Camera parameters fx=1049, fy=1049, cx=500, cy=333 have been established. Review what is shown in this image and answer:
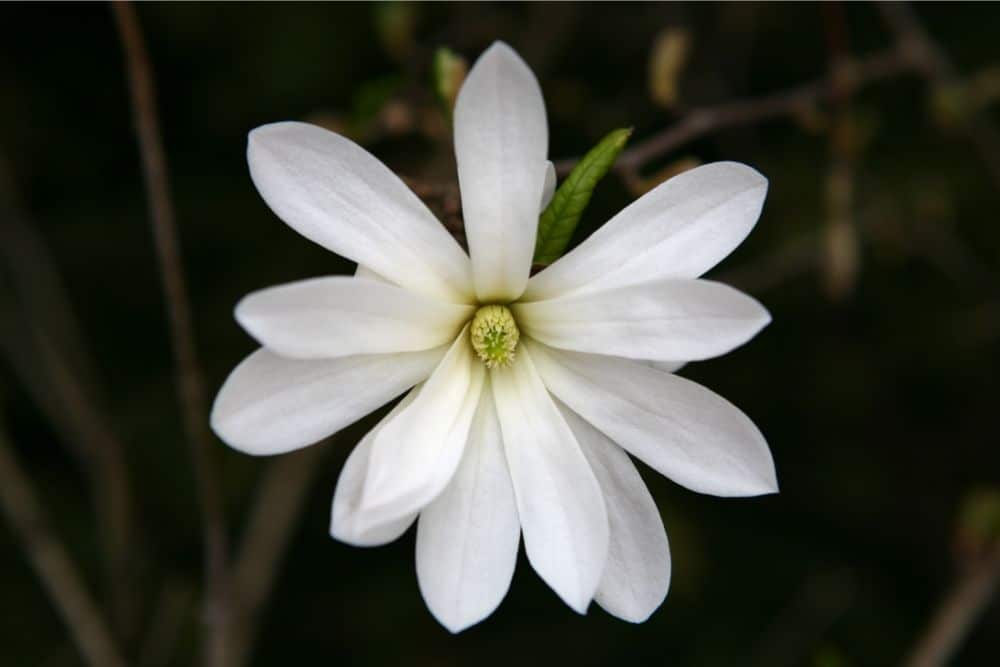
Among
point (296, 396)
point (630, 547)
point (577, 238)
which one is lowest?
point (630, 547)

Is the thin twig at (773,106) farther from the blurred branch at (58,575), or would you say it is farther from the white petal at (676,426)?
the blurred branch at (58,575)

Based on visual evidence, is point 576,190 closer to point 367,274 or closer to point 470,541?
point 367,274

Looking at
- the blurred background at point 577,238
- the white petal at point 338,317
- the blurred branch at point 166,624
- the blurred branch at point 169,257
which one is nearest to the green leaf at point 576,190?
the white petal at point 338,317

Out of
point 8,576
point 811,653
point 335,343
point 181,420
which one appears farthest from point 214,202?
point 811,653

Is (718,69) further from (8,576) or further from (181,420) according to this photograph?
(8,576)

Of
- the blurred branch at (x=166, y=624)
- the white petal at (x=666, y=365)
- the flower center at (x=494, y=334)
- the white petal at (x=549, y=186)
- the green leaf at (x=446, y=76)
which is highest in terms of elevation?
the green leaf at (x=446, y=76)

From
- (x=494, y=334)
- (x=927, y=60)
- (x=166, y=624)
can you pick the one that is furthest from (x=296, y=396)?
(x=927, y=60)
